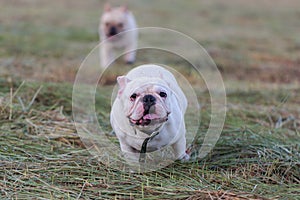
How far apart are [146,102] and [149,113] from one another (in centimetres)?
7

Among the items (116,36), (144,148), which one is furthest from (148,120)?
(116,36)

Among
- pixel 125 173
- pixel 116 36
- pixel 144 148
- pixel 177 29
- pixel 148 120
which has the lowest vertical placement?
pixel 125 173

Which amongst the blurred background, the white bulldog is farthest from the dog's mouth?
the blurred background

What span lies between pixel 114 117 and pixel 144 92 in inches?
17.1

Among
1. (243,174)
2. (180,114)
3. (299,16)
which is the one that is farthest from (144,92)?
(299,16)

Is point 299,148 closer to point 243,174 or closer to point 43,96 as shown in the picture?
point 243,174

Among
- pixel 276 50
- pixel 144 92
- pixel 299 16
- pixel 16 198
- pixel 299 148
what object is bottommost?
pixel 16 198

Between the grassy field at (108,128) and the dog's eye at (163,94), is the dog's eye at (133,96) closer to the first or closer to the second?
the dog's eye at (163,94)

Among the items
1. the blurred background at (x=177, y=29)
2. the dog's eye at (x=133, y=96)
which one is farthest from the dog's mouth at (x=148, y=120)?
the blurred background at (x=177, y=29)

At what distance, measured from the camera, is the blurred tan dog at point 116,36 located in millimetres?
8398

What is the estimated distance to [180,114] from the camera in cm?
352

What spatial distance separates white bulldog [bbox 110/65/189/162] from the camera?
3.12 meters

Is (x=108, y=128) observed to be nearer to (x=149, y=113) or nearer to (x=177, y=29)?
(x=149, y=113)

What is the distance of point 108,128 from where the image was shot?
454 cm
